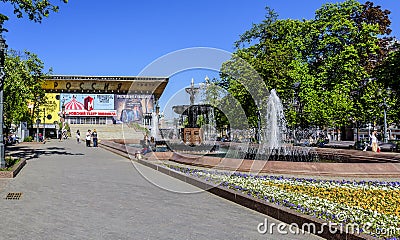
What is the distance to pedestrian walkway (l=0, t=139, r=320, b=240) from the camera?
681cm

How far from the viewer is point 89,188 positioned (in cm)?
1207

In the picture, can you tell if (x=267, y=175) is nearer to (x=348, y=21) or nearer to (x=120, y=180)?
(x=120, y=180)

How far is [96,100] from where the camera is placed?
4013 inches

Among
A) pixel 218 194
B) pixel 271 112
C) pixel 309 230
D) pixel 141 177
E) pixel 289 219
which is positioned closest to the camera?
pixel 309 230

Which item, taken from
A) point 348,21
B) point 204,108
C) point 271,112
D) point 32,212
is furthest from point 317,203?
point 348,21

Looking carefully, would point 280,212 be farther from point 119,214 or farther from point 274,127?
point 274,127

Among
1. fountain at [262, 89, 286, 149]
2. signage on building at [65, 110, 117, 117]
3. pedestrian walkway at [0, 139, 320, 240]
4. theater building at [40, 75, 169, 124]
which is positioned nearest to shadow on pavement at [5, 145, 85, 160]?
fountain at [262, 89, 286, 149]

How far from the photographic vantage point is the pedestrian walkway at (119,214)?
22.3 ft

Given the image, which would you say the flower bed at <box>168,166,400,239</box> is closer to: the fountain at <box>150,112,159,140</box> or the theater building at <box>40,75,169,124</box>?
the fountain at <box>150,112,159,140</box>

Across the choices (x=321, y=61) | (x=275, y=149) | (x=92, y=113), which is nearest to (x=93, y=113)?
(x=92, y=113)

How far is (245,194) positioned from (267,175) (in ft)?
15.8

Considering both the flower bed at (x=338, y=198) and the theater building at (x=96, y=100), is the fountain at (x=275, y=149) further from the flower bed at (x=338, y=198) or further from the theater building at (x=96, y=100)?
the theater building at (x=96, y=100)

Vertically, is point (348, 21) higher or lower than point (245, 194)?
higher

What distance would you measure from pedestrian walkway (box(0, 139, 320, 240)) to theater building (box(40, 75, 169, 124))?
83.3 metres
